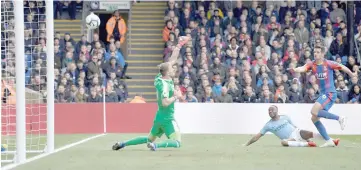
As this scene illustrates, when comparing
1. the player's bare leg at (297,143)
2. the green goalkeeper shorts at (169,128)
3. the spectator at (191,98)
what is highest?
the spectator at (191,98)

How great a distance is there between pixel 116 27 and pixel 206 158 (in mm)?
16246

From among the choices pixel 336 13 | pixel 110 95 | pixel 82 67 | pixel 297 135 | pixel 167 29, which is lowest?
pixel 297 135

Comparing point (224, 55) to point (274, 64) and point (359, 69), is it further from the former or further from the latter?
point (359, 69)

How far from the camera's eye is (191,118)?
85.6 ft

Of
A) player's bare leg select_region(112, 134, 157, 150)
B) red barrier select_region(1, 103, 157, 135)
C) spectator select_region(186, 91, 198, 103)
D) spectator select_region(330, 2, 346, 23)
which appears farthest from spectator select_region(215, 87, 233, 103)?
player's bare leg select_region(112, 134, 157, 150)

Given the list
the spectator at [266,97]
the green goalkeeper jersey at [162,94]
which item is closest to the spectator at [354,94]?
the spectator at [266,97]

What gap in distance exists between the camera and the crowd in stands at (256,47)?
27.7 metres

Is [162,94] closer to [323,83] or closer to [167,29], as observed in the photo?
[323,83]

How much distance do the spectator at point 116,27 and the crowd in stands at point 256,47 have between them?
1378 millimetres

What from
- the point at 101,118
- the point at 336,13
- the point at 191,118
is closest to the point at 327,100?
the point at 191,118

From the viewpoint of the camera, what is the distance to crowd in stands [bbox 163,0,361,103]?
27672mm

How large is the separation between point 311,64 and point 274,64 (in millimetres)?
9613

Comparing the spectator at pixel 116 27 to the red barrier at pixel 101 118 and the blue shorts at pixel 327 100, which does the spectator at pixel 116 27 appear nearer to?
the red barrier at pixel 101 118

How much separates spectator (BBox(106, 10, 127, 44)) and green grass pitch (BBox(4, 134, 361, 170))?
37.0 feet
